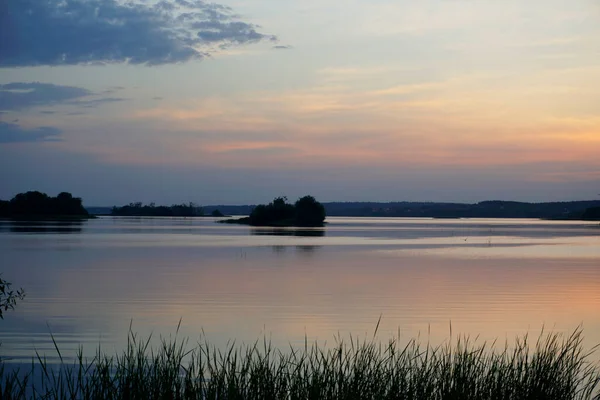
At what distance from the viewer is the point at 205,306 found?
18641 millimetres

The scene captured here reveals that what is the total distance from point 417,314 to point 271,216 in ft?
290

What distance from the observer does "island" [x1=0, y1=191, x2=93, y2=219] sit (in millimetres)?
117250

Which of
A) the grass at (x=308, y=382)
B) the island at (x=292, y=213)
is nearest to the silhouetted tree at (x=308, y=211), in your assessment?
the island at (x=292, y=213)

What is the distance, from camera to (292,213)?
101688 millimetres

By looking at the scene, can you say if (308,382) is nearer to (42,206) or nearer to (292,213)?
(292,213)

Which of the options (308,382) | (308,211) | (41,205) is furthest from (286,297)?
(41,205)

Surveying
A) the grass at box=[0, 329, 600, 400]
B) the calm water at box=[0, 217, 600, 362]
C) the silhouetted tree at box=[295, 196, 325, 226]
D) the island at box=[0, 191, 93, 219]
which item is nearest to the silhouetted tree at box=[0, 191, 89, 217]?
the island at box=[0, 191, 93, 219]

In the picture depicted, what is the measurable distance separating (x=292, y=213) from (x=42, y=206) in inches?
1684

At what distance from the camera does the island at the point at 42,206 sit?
117 meters

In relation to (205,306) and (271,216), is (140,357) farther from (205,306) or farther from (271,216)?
(271,216)

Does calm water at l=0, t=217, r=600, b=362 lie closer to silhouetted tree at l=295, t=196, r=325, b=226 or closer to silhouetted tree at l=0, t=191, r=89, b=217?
silhouetted tree at l=295, t=196, r=325, b=226

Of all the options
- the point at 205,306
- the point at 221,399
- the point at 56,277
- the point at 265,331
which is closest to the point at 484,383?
the point at 221,399

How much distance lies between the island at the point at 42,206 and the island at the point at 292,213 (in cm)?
3450

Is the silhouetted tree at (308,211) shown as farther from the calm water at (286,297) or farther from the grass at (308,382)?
the grass at (308,382)
